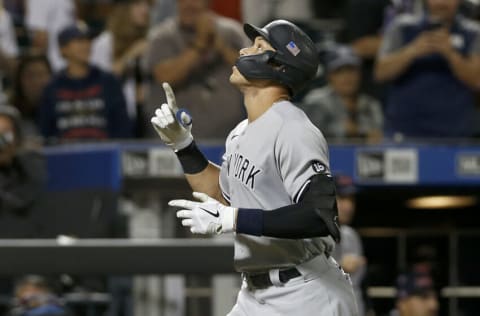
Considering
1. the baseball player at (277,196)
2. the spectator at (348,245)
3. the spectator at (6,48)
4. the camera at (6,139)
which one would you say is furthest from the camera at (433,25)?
the baseball player at (277,196)

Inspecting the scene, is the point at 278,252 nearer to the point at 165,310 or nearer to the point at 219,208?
the point at 219,208

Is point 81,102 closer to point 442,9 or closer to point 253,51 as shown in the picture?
point 442,9

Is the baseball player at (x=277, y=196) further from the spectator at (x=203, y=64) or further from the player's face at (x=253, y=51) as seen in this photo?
the spectator at (x=203, y=64)

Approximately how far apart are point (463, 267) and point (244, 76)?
4198 mm

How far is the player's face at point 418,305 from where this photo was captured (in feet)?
22.5

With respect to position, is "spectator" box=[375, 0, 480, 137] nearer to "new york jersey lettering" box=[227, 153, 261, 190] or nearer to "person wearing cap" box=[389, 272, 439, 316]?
"person wearing cap" box=[389, 272, 439, 316]

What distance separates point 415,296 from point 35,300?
2.30 metres

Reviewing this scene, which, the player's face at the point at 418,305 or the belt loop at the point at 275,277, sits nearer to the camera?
the belt loop at the point at 275,277

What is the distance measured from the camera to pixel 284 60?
4.04 meters

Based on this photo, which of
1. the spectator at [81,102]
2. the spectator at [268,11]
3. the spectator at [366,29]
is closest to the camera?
the spectator at [81,102]

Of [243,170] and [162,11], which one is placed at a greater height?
[162,11]

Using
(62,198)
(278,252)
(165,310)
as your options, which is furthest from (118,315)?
(278,252)

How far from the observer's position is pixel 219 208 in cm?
385

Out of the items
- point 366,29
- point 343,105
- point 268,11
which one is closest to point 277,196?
point 343,105
